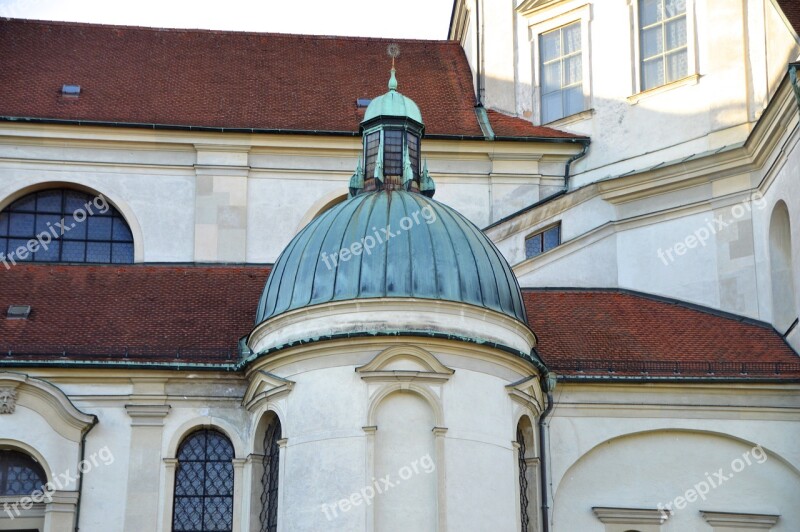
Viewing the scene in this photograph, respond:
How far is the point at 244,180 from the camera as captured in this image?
29.8 metres

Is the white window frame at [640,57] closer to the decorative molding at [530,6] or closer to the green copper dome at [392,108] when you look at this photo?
the decorative molding at [530,6]

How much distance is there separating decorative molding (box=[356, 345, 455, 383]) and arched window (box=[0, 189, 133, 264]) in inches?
336

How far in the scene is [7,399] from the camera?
23688 mm

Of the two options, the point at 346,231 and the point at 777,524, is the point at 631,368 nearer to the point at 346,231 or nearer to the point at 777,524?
the point at 777,524

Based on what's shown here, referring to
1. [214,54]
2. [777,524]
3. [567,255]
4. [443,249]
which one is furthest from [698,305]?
[214,54]

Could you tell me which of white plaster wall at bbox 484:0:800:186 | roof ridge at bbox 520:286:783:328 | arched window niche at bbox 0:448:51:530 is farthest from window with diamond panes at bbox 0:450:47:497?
white plaster wall at bbox 484:0:800:186

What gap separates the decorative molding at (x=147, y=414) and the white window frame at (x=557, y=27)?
10.8m

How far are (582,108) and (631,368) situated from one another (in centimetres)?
756

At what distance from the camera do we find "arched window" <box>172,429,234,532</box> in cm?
2381

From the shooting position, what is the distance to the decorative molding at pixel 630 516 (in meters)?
24.5
